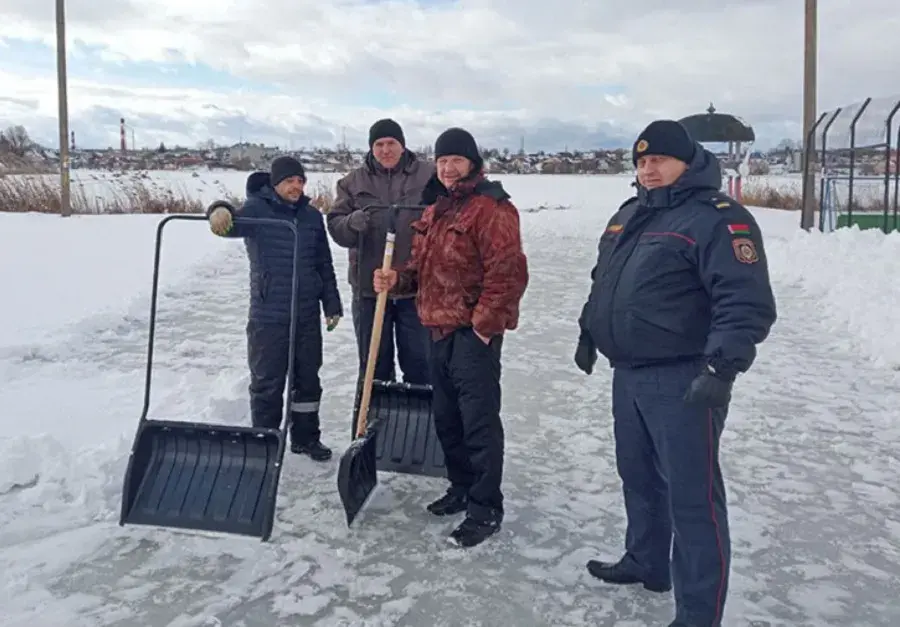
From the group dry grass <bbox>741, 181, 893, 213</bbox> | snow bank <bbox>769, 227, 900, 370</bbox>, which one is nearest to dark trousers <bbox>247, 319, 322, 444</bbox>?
snow bank <bbox>769, 227, 900, 370</bbox>

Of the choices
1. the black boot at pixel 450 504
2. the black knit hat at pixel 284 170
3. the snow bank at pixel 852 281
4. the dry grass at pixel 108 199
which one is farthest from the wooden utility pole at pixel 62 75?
the black boot at pixel 450 504

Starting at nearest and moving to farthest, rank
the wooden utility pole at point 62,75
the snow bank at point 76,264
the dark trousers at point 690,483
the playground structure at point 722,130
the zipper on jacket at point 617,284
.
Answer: the dark trousers at point 690,483 < the zipper on jacket at point 617,284 < the snow bank at point 76,264 < the wooden utility pole at point 62,75 < the playground structure at point 722,130

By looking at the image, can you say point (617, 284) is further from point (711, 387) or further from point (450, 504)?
point (450, 504)

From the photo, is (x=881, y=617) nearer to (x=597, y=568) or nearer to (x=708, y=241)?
(x=597, y=568)

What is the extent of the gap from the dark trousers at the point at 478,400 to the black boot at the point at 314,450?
3.74 ft

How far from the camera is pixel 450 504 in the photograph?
4160mm

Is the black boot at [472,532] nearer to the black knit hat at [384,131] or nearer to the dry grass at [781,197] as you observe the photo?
the black knit hat at [384,131]

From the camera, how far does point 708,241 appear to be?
2795mm

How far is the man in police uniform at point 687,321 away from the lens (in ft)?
8.91

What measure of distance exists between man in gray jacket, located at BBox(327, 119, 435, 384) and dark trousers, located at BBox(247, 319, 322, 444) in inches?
12.2

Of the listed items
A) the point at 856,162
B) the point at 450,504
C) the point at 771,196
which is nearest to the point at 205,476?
the point at 450,504

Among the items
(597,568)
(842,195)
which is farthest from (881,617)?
(842,195)

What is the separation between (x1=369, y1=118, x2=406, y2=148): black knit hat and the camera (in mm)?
4645

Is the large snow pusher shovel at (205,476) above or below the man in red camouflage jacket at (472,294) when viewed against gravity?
below
